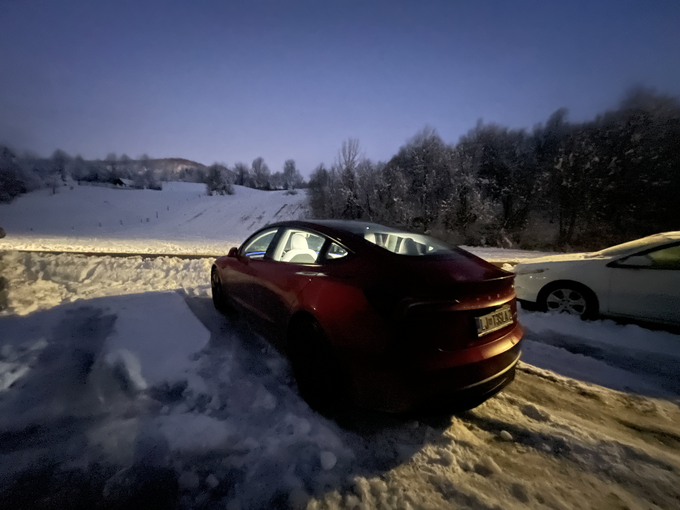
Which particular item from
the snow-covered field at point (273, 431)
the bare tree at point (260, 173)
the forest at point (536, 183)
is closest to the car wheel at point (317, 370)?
the snow-covered field at point (273, 431)

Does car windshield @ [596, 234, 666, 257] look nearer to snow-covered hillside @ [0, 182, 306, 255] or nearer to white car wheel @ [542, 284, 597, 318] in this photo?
white car wheel @ [542, 284, 597, 318]

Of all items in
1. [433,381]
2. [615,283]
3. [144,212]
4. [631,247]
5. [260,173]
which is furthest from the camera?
[260,173]

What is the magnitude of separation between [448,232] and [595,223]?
9.23 metres

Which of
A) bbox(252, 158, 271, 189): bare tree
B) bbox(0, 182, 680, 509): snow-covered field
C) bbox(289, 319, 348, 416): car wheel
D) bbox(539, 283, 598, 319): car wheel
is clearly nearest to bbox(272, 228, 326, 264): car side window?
bbox(289, 319, 348, 416): car wheel

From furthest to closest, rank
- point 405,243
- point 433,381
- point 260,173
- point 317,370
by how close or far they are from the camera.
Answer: point 260,173 → point 405,243 → point 317,370 → point 433,381

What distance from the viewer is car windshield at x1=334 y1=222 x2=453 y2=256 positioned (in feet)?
9.08

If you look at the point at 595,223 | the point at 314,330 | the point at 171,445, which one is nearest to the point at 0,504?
the point at 171,445

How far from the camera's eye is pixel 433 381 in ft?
6.25

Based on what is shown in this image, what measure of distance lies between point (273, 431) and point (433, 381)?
3.99ft

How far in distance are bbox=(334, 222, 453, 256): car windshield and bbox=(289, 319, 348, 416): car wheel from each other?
0.95m

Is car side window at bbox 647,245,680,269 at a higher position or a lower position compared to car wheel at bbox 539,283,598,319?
higher

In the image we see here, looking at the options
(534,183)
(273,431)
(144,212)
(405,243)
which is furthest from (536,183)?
(144,212)

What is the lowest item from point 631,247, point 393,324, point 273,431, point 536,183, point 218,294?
point 273,431

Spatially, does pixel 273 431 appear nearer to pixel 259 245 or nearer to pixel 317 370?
pixel 317 370
